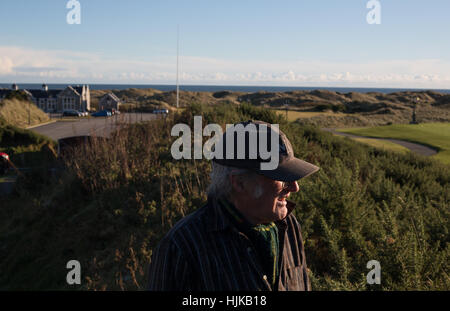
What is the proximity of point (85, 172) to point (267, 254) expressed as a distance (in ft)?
26.9

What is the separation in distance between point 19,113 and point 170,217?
35.9 metres

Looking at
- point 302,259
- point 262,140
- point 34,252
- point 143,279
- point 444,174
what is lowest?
point 34,252

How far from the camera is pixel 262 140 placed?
2031mm

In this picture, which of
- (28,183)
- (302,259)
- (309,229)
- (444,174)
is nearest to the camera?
(302,259)

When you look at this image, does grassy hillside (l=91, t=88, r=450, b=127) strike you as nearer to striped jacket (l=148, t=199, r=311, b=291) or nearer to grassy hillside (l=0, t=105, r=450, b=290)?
grassy hillside (l=0, t=105, r=450, b=290)

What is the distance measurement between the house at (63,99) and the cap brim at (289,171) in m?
66.9

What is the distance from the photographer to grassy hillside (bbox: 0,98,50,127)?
113 feet

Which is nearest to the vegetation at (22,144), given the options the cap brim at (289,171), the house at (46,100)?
the cap brim at (289,171)

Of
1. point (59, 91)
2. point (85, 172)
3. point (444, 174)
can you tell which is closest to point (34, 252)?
point (85, 172)

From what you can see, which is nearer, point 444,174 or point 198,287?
point 198,287

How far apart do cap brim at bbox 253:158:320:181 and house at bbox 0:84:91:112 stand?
66.9 metres

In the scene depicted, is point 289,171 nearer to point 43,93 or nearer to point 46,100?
point 46,100

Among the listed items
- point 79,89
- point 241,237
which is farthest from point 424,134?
point 79,89

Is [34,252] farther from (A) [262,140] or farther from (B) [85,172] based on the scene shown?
(A) [262,140]
